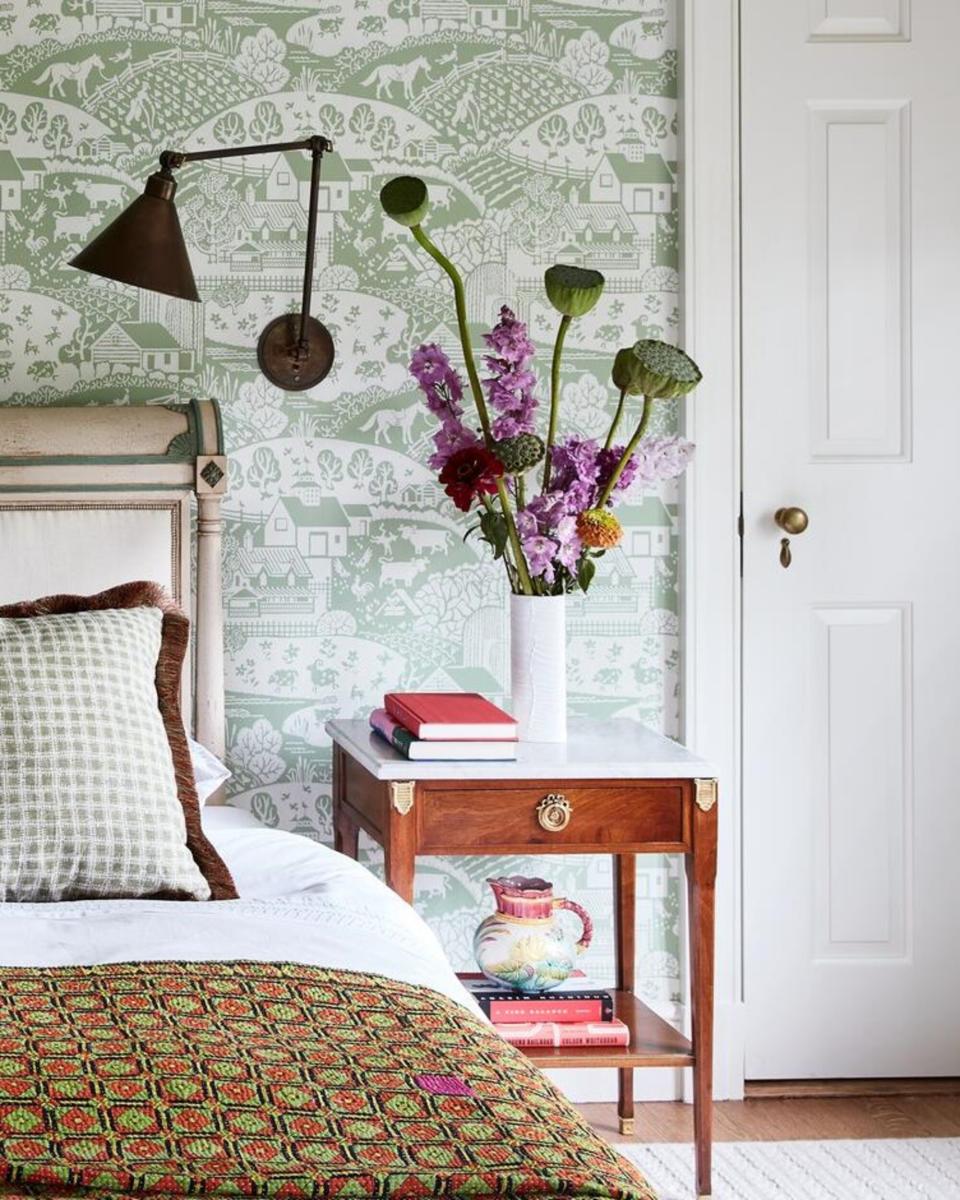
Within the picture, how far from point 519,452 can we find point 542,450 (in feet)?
0.15

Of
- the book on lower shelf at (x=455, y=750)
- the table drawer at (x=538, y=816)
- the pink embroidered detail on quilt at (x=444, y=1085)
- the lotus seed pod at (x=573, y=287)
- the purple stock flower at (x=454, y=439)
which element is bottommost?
the table drawer at (x=538, y=816)

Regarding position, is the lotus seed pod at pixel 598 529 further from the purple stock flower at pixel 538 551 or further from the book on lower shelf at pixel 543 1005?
the book on lower shelf at pixel 543 1005

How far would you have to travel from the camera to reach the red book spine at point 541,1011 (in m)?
2.41

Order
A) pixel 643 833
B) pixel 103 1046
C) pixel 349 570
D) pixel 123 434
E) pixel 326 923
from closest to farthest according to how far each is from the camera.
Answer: pixel 103 1046 → pixel 326 923 → pixel 643 833 → pixel 123 434 → pixel 349 570

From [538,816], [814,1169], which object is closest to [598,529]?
[538,816]

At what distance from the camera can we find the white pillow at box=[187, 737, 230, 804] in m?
2.24

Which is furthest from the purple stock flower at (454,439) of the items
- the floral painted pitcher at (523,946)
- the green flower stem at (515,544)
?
the floral painted pitcher at (523,946)

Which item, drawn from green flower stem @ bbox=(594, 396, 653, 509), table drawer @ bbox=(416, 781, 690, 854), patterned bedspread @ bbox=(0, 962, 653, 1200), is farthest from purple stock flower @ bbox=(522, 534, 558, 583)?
patterned bedspread @ bbox=(0, 962, 653, 1200)

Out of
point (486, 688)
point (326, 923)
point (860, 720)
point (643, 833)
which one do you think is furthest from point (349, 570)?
point (326, 923)

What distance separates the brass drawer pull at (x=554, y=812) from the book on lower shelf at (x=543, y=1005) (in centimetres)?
33

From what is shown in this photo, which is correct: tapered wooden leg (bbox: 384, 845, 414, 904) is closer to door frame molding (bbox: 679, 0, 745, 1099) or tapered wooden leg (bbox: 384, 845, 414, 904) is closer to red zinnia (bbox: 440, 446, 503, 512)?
red zinnia (bbox: 440, 446, 503, 512)

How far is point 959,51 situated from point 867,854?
62.4 inches

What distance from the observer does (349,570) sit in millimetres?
2795

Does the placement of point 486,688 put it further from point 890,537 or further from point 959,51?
point 959,51
